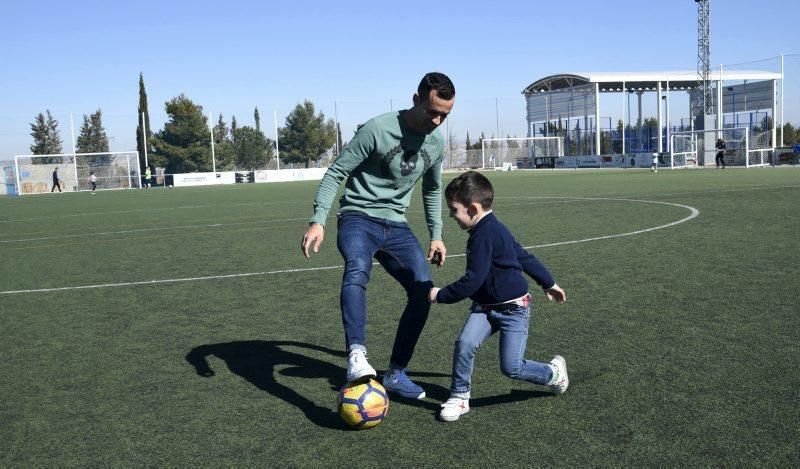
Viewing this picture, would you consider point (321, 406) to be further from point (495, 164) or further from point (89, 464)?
point (495, 164)

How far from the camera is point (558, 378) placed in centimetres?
440

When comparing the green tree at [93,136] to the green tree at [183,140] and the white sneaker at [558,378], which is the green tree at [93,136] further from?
the white sneaker at [558,378]

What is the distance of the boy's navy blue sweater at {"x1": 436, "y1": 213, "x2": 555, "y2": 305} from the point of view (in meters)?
4.12

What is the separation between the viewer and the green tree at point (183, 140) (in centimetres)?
8138

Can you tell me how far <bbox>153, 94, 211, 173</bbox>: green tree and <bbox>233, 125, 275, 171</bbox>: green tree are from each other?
768 centimetres

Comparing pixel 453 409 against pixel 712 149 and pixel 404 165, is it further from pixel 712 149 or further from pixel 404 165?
pixel 712 149

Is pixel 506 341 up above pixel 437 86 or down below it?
below

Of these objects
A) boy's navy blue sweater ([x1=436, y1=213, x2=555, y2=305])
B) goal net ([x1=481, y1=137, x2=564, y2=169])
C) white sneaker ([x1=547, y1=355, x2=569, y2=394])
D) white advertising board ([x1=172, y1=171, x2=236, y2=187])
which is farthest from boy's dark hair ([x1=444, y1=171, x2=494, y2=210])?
goal net ([x1=481, y1=137, x2=564, y2=169])

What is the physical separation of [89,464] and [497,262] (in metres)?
2.34

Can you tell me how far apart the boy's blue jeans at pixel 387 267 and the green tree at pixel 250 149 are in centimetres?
8763

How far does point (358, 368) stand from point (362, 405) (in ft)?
1.00

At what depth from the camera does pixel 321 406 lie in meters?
4.50

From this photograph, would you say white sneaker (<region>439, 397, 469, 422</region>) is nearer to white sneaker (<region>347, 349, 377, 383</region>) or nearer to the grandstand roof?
white sneaker (<region>347, 349, 377, 383</region>)

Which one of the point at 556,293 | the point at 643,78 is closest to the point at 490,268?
the point at 556,293
